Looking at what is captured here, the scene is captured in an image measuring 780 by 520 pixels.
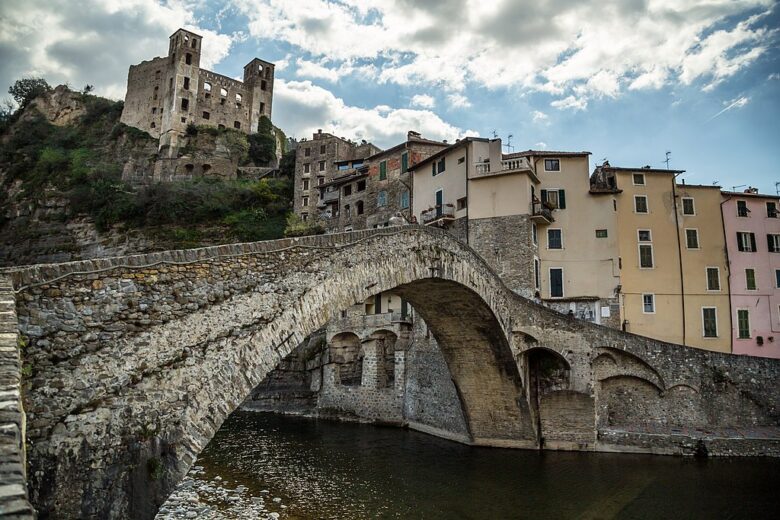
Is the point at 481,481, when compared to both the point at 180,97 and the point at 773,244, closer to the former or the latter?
the point at 773,244

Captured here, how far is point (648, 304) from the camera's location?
77.5ft

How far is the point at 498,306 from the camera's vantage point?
1647 centimetres

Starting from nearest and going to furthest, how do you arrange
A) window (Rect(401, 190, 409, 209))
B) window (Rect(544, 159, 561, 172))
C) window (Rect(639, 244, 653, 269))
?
window (Rect(639, 244, 653, 269)) < window (Rect(544, 159, 561, 172)) < window (Rect(401, 190, 409, 209))

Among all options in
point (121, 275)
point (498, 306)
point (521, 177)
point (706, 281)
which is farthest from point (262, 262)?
point (706, 281)

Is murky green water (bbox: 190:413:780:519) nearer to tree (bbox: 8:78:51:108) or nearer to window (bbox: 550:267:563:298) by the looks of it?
window (bbox: 550:267:563:298)

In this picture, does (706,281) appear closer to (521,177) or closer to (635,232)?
(635,232)

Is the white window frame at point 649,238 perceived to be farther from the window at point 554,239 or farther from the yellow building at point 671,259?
the window at point 554,239

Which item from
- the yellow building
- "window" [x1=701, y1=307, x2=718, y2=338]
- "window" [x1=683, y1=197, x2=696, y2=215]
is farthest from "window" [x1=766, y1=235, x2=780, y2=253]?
"window" [x1=701, y1=307, x2=718, y2=338]

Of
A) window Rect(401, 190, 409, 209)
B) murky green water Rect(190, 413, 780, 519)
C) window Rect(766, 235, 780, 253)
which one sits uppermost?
window Rect(401, 190, 409, 209)

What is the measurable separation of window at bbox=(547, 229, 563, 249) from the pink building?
7.72 m

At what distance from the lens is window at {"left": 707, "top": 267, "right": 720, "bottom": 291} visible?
2352cm

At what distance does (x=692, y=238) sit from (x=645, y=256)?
2410 mm

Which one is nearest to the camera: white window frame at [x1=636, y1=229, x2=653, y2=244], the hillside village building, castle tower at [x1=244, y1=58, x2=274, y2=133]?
white window frame at [x1=636, y1=229, x2=653, y2=244]

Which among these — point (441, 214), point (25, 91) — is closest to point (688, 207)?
point (441, 214)
